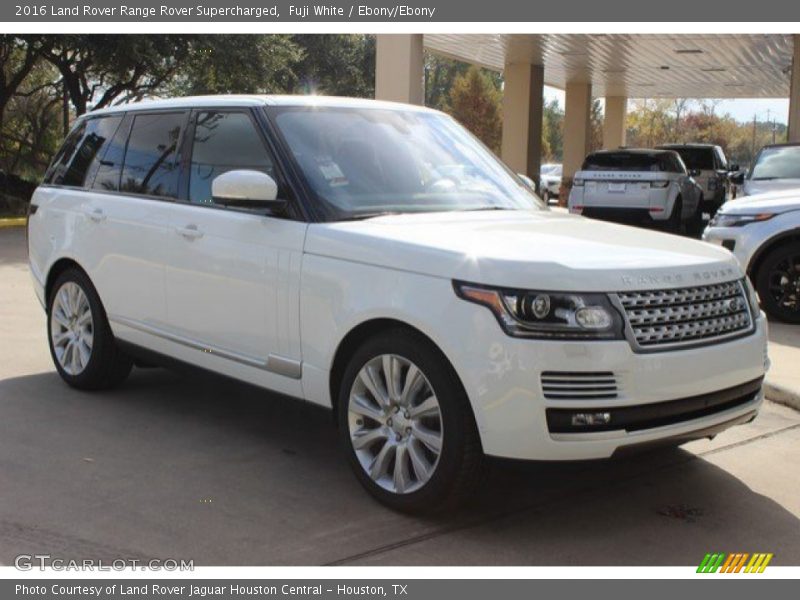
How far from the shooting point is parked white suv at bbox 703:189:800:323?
927cm

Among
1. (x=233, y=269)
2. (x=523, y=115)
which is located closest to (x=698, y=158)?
(x=523, y=115)

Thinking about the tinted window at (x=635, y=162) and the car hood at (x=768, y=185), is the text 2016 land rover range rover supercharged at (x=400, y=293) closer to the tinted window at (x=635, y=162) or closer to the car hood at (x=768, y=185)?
the car hood at (x=768, y=185)

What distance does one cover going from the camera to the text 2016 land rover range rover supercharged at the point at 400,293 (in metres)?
3.83

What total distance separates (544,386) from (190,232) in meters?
2.43

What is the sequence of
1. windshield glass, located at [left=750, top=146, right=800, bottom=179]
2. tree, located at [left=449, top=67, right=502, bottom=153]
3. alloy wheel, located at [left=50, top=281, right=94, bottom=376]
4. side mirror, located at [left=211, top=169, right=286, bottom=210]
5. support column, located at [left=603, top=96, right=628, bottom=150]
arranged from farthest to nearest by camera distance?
1. tree, located at [left=449, top=67, right=502, bottom=153]
2. support column, located at [left=603, top=96, right=628, bottom=150]
3. windshield glass, located at [left=750, top=146, right=800, bottom=179]
4. alloy wheel, located at [left=50, top=281, right=94, bottom=376]
5. side mirror, located at [left=211, top=169, right=286, bottom=210]

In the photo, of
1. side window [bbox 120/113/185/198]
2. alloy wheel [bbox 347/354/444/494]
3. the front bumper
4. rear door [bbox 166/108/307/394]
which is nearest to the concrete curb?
the front bumper

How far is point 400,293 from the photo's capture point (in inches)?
163

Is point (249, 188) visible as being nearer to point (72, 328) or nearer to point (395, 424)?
point (395, 424)

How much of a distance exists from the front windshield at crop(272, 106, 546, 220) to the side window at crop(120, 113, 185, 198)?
36.2 inches

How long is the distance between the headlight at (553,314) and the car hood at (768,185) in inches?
322

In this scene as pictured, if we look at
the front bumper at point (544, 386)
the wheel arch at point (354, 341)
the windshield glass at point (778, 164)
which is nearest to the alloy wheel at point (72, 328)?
the wheel arch at point (354, 341)

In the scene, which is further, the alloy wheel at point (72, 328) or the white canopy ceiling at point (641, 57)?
the white canopy ceiling at point (641, 57)

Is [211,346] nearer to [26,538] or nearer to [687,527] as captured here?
[26,538]
